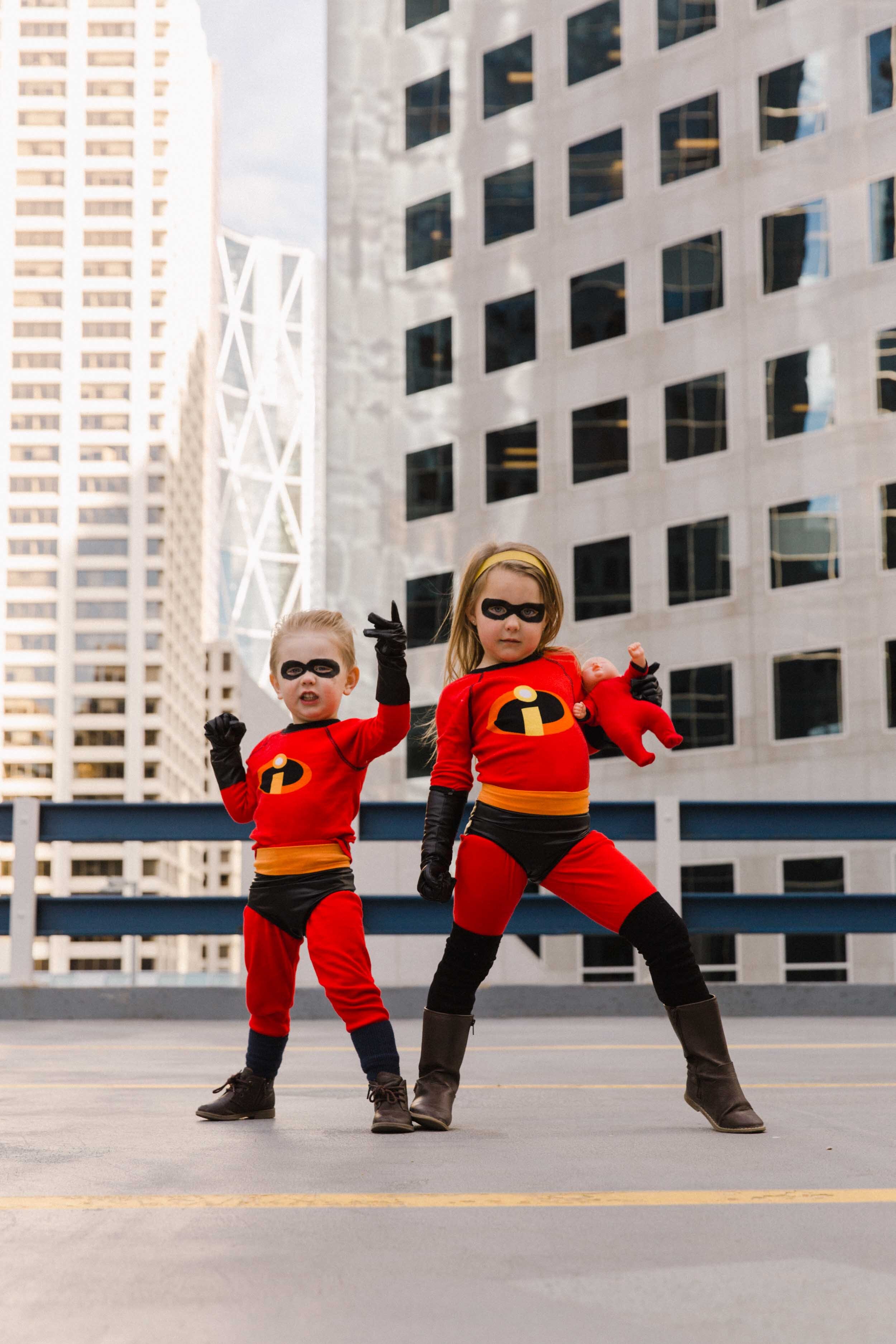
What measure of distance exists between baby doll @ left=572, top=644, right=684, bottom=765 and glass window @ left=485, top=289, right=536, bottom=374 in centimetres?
3251

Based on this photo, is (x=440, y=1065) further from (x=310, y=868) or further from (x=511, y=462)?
(x=511, y=462)

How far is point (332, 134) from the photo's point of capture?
4094 centimetres

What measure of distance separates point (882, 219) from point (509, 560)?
1135 inches

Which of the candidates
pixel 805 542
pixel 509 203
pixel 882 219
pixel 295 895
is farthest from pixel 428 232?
pixel 295 895

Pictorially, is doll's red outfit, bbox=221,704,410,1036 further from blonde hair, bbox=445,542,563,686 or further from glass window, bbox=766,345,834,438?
glass window, bbox=766,345,834,438

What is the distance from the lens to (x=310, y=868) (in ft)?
13.1

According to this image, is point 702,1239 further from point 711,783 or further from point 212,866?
point 212,866

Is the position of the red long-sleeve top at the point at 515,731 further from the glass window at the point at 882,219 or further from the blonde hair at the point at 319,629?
the glass window at the point at 882,219

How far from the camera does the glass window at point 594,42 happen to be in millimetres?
34625

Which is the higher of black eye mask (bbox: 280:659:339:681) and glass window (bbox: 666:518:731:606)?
glass window (bbox: 666:518:731:606)

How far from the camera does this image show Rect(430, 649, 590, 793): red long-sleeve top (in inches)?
154

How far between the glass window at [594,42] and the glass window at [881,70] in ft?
21.3

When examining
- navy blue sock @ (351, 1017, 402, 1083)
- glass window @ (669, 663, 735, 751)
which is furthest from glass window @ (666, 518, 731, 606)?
navy blue sock @ (351, 1017, 402, 1083)

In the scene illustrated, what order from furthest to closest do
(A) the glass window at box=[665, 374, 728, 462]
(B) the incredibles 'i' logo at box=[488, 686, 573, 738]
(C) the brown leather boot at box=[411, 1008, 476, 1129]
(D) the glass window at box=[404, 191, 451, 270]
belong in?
(D) the glass window at box=[404, 191, 451, 270] → (A) the glass window at box=[665, 374, 728, 462] → (B) the incredibles 'i' logo at box=[488, 686, 573, 738] → (C) the brown leather boot at box=[411, 1008, 476, 1129]
